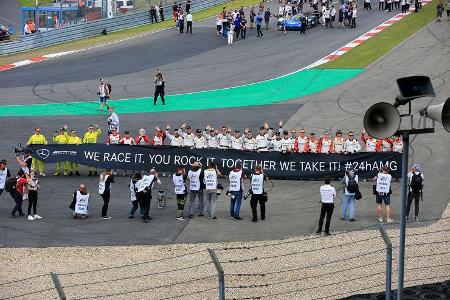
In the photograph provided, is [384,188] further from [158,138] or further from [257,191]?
[158,138]

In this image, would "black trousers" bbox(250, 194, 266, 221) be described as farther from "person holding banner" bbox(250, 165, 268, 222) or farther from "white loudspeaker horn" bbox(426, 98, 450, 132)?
"white loudspeaker horn" bbox(426, 98, 450, 132)

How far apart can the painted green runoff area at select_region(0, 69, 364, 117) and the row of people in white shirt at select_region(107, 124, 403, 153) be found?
764 cm

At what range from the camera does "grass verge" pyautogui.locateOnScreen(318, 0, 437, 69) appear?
41.0 m

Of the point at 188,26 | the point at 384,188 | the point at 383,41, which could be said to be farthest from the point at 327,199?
the point at 188,26

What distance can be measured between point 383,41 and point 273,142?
2019cm

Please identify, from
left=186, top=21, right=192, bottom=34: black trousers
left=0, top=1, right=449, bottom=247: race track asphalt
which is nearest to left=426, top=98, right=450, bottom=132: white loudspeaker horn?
left=0, top=1, right=449, bottom=247: race track asphalt

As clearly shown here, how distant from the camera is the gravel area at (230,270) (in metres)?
15.3

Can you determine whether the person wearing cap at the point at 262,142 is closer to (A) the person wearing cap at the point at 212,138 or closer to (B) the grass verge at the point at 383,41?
(A) the person wearing cap at the point at 212,138

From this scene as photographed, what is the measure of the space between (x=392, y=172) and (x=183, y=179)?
5.95 metres

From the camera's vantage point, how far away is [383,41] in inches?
1766

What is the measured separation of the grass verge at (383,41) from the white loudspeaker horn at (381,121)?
1197 inches

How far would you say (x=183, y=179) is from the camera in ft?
72.7

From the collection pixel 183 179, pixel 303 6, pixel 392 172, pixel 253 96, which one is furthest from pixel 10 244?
pixel 303 6

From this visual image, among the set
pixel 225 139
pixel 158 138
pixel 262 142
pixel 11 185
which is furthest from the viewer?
pixel 158 138
